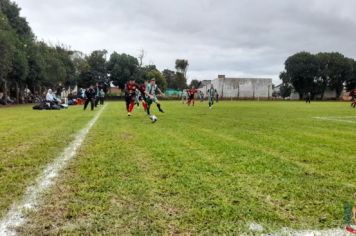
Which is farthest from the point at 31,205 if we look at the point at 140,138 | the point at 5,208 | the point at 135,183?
A: the point at 140,138

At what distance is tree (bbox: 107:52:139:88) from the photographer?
97625mm

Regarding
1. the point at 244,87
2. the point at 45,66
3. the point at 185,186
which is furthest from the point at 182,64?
the point at 185,186

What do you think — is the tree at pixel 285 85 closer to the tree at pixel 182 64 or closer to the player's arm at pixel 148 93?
the tree at pixel 182 64

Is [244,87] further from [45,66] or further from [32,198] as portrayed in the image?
[32,198]

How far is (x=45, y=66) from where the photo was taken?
61219 mm

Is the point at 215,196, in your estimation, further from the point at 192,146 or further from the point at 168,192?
the point at 192,146

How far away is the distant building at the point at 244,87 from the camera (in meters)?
107

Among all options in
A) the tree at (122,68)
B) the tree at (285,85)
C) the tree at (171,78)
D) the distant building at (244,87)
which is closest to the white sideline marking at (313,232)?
the tree at (122,68)

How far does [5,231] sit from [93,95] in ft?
91.2

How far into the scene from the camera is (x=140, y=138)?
433 inches

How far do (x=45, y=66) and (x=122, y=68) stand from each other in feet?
124

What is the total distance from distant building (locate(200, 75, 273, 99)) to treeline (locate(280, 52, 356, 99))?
656cm

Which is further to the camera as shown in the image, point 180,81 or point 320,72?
point 180,81

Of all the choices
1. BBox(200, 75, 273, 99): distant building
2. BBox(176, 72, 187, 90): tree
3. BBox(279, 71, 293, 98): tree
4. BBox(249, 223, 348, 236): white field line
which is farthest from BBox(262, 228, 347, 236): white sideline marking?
BBox(176, 72, 187, 90): tree
